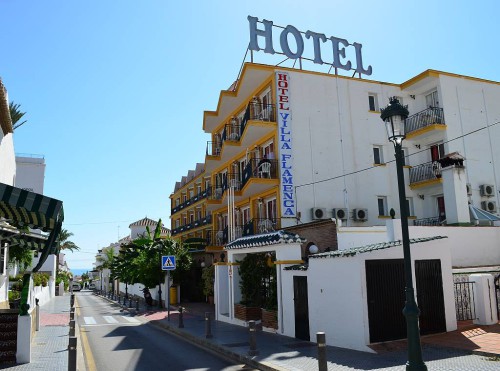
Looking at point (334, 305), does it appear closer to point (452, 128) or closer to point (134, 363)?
point (134, 363)

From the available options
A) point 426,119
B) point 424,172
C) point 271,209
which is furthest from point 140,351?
point 426,119

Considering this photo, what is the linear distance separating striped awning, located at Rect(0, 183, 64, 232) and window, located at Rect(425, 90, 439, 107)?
846 inches

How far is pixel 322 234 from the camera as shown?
1869 cm

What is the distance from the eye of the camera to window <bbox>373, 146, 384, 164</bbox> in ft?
85.9

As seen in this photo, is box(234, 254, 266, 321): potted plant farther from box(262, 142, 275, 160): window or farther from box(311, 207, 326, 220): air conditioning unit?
box(262, 142, 275, 160): window

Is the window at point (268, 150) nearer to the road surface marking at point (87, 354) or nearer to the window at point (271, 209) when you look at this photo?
the window at point (271, 209)

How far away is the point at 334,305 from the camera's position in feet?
41.6

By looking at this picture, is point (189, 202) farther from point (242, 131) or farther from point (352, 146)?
point (352, 146)

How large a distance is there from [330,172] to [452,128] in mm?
7253

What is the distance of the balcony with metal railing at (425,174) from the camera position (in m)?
24.6

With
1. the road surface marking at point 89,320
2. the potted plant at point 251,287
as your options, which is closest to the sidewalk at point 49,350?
the road surface marking at point 89,320

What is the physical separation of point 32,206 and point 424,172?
21269mm

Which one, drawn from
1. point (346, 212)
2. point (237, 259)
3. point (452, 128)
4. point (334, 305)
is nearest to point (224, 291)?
point (237, 259)

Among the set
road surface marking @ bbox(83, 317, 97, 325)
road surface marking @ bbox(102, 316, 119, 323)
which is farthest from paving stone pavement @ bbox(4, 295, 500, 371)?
road surface marking @ bbox(102, 316, 119, 323)
